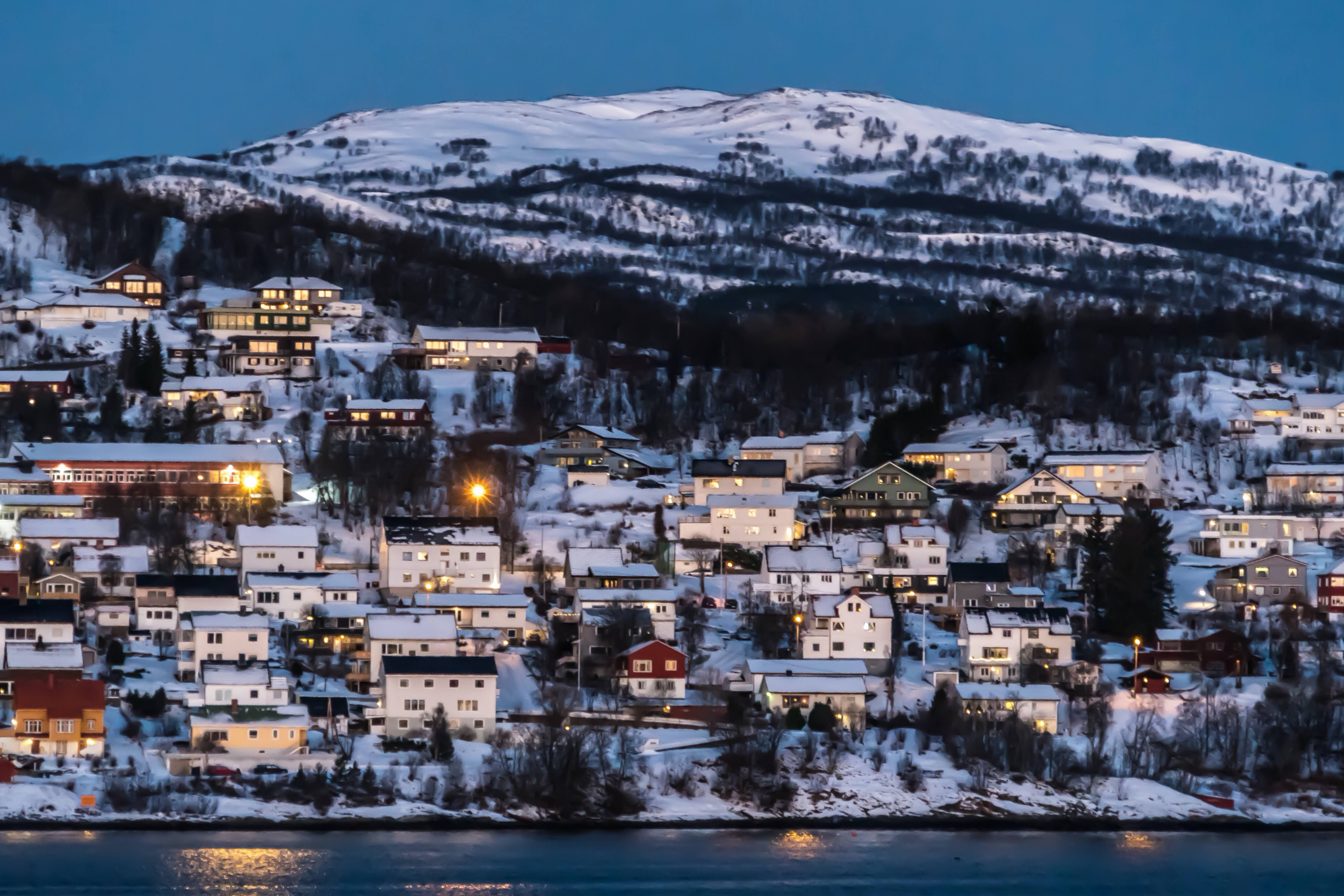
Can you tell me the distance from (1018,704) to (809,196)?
107 m

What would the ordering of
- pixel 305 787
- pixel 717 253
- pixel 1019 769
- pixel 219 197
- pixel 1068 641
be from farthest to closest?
pixel 717 253
pixel 219 197
pixel 1068 641
pixel 1019 769
pixel 305 787

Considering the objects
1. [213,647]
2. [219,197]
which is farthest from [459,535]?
[219,197]

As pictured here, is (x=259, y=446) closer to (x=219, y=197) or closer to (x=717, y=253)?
(x=219, y=197)

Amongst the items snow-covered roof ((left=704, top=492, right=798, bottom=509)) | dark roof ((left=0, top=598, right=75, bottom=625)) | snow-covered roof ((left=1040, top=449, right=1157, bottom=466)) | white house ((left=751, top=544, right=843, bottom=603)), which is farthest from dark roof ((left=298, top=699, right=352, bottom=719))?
snow-covered roof ((left=1040, top=449, right=1157, bottom=466))

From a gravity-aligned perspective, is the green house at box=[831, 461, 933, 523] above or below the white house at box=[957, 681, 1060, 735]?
above

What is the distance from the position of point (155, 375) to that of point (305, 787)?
96.2 ft

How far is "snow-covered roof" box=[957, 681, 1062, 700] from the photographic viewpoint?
40125 millimetres

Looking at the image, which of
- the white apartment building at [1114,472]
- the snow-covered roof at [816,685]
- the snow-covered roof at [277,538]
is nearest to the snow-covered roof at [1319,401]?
the white apartment building at [1114,472]

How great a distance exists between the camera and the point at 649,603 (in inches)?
1715

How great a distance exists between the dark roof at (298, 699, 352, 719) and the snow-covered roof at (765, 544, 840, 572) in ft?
34.7

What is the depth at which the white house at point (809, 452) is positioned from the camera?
59656 millimetres

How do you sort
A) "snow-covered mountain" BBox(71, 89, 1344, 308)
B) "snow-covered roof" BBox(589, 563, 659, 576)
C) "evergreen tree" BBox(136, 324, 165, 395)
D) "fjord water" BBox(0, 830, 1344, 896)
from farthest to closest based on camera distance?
"snow-covered mountain" BBox(71, 89, 1344, 308), "evergreen tree" BBox(136, 324, 165, 395), "snow-covered roof" BBox(589, 563, 659, 576), "fjord water" BBox(0, 830, 1344, 896)

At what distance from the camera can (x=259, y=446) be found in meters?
54.3

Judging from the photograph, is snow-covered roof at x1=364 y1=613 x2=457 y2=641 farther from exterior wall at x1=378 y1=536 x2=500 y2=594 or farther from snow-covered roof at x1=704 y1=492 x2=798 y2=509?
snow-covered roof at x1=704 y1=492 x2=798 y2=509
